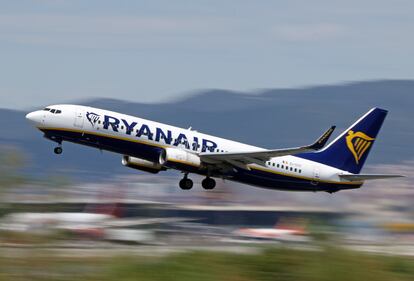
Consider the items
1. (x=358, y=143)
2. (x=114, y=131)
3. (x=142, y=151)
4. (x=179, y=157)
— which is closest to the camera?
(x=114, y=131)

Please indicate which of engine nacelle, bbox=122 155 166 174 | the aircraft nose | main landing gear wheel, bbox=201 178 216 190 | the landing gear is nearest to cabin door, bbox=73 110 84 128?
the aircraft nose

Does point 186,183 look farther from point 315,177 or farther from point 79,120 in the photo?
point 315,177

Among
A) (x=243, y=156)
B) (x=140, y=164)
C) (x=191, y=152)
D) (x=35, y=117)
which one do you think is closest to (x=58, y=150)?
(x=35, y=117)

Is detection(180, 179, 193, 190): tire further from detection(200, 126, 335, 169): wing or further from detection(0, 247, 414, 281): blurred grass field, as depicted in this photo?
detection(0, 247, 414, 281): blurred grass field

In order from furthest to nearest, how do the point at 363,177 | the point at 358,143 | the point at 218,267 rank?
1. the point at 358,143
2. the point at 363,177
3. the point at 218,267

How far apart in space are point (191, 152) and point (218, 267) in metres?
22.0

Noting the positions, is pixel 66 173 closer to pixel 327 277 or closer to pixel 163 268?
pixel 163 268

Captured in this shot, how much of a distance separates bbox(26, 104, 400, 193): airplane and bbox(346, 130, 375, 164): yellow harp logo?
1.92m

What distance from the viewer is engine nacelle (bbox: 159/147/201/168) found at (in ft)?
183

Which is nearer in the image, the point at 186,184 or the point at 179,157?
the point at 179,157

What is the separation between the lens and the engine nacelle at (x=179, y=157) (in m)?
55.7

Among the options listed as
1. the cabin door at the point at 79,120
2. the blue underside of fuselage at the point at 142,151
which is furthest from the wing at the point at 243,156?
the cabin door at the point at 79,120

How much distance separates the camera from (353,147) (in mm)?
65875

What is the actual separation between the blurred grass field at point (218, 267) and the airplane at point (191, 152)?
50.0 ft
